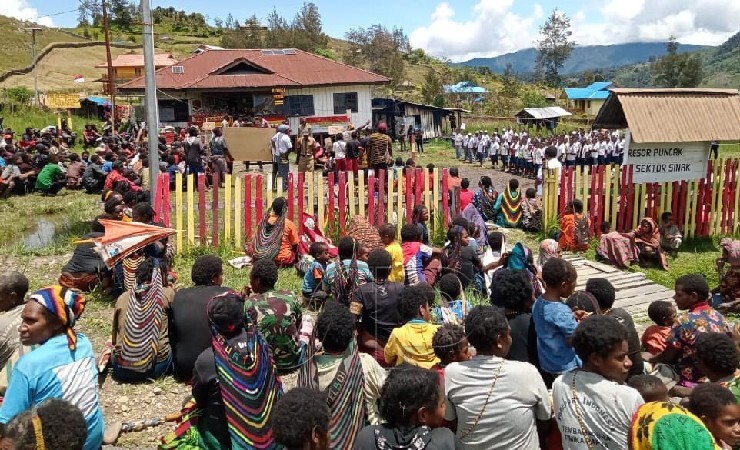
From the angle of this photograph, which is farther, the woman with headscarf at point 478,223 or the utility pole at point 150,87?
the utility pole at point 150,87

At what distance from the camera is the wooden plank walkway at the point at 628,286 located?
8.15m

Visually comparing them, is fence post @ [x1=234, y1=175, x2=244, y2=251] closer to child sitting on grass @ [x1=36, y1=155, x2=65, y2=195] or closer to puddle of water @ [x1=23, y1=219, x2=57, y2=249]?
puddle of water @ [x1=23, y1=219, x2=57, y2=249]

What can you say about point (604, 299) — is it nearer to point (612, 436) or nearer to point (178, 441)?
point (612, 436)

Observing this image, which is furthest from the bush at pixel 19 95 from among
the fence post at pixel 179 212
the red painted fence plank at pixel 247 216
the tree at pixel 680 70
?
the tree at pixel 680 70

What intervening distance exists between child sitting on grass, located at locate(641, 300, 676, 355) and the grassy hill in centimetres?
5877

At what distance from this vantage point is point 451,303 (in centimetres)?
586

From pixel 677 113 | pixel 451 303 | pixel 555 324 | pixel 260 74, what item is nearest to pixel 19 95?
pixel 260 74

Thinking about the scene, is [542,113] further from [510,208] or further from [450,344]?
[450,344]

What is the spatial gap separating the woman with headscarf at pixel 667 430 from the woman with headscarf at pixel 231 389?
2221 millimetres

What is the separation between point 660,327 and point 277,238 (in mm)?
5004

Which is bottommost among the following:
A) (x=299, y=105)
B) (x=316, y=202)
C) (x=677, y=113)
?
(x=316, y=202)

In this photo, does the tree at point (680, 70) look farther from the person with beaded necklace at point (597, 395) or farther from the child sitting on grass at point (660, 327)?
the person with beaded necklace at point (597, 395)

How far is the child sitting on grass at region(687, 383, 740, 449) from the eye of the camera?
10.1 feet

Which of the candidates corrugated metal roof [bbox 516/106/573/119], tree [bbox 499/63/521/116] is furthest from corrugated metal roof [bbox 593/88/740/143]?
tree [bbox 499/63/521/116]
